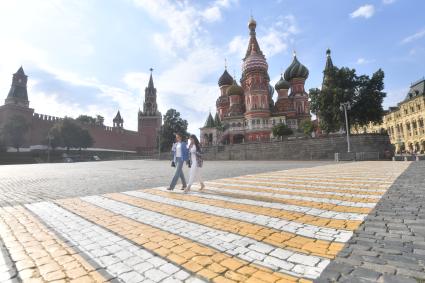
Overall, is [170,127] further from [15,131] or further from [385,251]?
[385,251]

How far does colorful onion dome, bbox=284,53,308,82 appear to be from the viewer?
5797 centimetres

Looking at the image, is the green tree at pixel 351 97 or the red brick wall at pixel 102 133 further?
the red brick wall at pixel 102 133

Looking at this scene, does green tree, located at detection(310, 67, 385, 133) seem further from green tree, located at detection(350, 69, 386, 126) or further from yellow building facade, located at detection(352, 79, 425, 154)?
yellow building facade, located at detection(352, 79, 425, 154)

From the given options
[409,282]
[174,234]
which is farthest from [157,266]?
[409,282]

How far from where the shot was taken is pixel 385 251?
263cm

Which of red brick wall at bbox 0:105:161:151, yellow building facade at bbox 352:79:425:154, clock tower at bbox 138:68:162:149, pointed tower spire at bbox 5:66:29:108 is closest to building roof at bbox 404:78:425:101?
yellow building facade at bbox 352:79:425:154

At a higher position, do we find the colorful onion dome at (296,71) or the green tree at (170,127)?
the colorful onion dome at (296,71)

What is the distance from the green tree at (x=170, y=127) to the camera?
61.3 metres

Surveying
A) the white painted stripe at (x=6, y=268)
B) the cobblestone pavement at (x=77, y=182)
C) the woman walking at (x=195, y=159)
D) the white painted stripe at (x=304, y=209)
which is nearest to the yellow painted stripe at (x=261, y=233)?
the white painted stripe at (x=304, y=209)

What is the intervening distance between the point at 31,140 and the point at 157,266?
217 ft

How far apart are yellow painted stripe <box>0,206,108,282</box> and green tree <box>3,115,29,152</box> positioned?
59.5 m

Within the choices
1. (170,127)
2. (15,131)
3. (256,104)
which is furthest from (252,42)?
(15,131)

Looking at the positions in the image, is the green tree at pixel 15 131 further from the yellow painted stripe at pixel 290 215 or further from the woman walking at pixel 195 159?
the yellow painted stripe at pixel 290 215

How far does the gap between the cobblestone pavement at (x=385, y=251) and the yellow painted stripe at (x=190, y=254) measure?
0.55 metres
